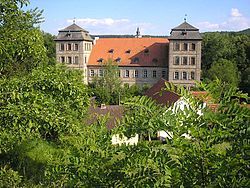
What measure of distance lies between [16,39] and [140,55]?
38192 mm

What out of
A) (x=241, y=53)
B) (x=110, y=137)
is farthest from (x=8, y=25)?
(x=241, y=53)

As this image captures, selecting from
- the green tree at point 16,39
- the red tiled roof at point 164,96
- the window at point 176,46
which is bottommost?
the red tiled roof at point 164,96

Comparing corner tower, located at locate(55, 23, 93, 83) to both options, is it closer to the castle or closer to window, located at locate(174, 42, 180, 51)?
the castle

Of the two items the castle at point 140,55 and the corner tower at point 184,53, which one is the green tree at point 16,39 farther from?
the castle at point 140,55

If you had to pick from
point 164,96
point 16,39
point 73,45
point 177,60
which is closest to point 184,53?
point 177,60

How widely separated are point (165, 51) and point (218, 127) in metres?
41.9

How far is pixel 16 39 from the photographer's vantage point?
6934mm

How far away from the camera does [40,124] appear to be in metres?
6.05

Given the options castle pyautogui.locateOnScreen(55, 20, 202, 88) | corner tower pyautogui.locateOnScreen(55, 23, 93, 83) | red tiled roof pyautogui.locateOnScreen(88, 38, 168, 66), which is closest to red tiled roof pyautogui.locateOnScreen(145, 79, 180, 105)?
castle pyautogui.locateOnScreen(55, 20, 202, 88)

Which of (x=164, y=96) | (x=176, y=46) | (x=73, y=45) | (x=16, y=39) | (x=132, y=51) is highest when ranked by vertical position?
(x=73, y=45)

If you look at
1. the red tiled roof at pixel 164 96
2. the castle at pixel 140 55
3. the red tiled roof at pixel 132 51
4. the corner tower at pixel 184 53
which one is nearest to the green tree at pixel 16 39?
the red tiled roof at pixel 164 96

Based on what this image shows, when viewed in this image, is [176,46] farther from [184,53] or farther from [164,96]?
[164,96]

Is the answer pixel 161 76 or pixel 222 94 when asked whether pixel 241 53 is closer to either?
pixel 161 76

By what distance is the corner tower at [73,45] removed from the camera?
44.2 metres
